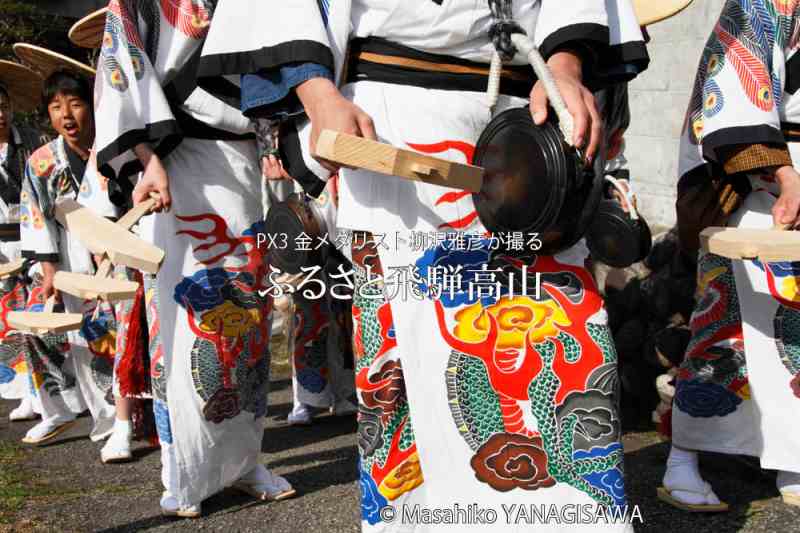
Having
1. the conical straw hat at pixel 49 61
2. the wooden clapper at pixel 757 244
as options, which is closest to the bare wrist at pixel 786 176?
the wooden clapper at pixel 757 244

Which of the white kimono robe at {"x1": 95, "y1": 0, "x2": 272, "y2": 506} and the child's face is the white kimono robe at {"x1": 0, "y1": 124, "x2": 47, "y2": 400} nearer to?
the child's face

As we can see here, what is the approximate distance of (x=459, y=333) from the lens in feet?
6.50

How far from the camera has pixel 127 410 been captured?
433cm

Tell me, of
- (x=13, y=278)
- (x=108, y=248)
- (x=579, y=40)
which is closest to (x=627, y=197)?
(x=579, y=40)

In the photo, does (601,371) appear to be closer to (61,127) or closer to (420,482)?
(420,482)

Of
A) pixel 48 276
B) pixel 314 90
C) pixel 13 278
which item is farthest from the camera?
pixel 13 278

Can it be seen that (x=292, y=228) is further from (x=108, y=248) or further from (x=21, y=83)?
(x=21, y=83)

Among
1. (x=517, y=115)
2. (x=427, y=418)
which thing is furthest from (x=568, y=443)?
(x=517, y=115)

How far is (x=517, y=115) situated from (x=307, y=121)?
497 mm

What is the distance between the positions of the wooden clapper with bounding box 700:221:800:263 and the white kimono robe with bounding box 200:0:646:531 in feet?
1.94

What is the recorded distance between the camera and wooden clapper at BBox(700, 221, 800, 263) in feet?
7.74

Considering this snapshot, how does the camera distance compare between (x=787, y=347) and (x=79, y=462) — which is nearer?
(x=787, y=347)

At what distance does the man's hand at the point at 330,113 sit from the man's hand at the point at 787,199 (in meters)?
1.51

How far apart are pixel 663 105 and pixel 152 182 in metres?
3.26
